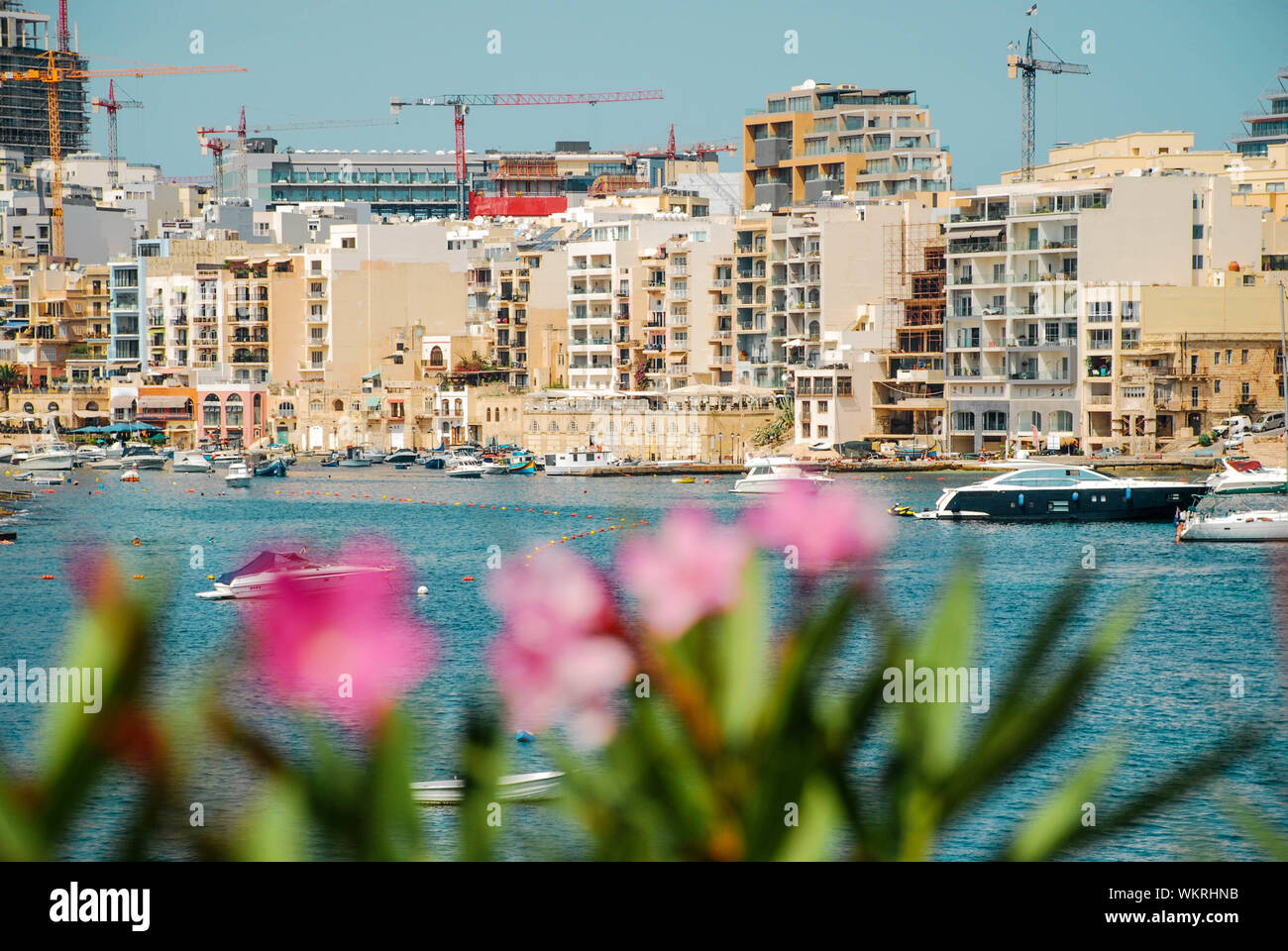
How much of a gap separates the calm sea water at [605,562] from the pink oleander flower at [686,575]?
650 millimetres

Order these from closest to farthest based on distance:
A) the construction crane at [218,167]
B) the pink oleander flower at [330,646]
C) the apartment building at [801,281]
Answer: the pink oleander flower at [330,646]
the apartment building at [801,281]
the construction crane at [218,167]

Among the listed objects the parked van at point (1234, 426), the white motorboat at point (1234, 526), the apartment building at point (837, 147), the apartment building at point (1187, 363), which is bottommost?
the white motorboat at point (1234, 526)

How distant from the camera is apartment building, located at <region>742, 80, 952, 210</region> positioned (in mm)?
111875

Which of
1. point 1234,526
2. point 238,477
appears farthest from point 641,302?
point 1234,526

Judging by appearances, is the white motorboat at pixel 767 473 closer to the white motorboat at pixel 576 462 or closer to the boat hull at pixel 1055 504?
the boat hull at pixel 1055 504

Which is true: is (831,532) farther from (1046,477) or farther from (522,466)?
(522,466)

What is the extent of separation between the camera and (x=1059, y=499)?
63.2m

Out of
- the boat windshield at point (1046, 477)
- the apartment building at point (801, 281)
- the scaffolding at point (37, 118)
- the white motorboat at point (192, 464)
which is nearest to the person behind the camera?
the boat windshield at point (1046, 477)

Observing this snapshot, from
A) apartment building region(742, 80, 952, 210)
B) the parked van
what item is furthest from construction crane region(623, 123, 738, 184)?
the parked van

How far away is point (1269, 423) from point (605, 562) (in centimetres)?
3911

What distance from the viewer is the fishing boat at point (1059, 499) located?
205 ft

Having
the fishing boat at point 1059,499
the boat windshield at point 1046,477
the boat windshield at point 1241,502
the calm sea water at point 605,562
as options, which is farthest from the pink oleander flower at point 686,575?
the boat windshield at point 1046,477
